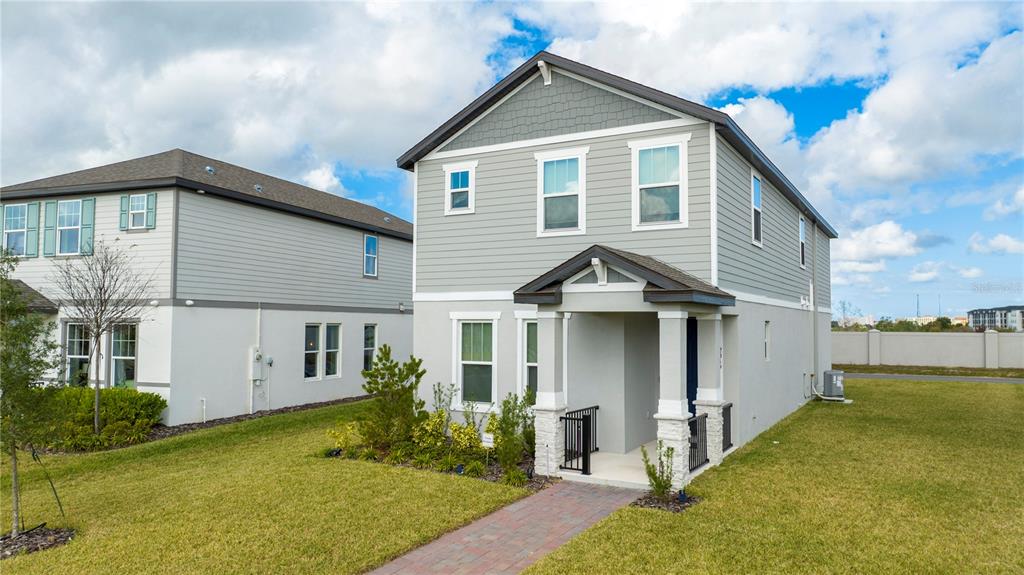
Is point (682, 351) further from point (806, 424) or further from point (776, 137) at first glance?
point (776, 137)

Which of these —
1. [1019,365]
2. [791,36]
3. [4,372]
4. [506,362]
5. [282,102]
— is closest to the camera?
[4,372]

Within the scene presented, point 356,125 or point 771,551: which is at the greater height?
point 356,125

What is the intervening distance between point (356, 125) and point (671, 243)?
13.1 m

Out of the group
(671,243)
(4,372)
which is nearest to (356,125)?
(671,243)

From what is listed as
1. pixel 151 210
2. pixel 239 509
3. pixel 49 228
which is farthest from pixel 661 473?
pixel 49 228

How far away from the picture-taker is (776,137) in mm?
19453

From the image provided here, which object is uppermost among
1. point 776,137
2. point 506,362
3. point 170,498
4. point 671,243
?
point 776,137

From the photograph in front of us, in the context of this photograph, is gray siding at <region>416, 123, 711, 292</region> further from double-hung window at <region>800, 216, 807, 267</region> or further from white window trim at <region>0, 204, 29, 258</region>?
white window trim at <region>0, 204, 29, 258</region>

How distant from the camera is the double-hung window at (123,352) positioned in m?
14.9

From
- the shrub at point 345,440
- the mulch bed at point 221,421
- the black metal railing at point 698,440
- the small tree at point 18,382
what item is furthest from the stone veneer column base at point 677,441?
the mulch bed at point 221,421

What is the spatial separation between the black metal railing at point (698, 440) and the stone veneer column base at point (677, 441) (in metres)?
0.57

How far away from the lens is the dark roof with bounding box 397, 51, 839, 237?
33.7 feet

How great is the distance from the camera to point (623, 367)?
11.0 m

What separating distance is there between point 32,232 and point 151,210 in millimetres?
4168
